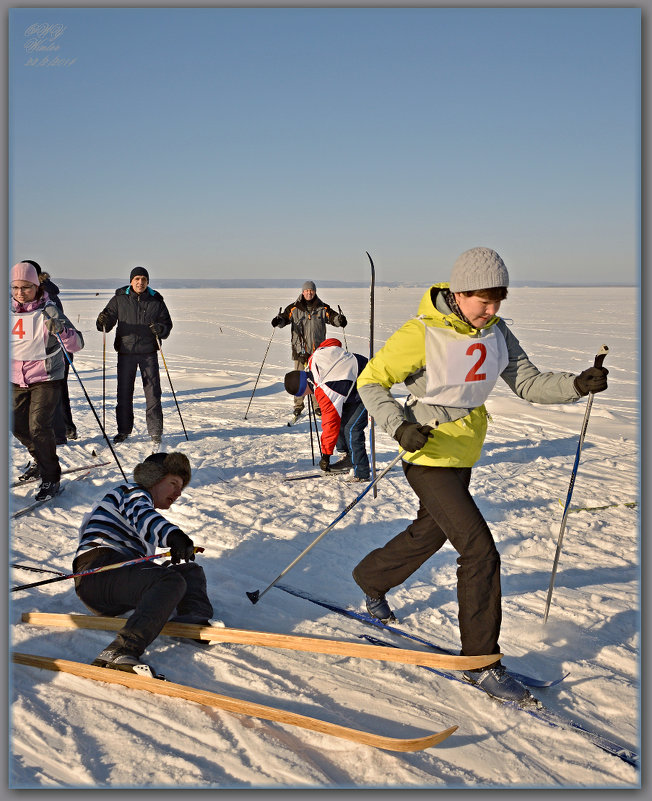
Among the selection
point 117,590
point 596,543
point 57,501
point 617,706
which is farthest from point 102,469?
point 617,706

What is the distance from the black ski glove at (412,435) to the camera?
2.87 m

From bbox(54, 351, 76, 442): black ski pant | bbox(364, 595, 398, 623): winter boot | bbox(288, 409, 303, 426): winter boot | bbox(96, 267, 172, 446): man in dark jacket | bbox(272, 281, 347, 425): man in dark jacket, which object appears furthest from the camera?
bbox(272, 281, 347, 425): man in dark jacket

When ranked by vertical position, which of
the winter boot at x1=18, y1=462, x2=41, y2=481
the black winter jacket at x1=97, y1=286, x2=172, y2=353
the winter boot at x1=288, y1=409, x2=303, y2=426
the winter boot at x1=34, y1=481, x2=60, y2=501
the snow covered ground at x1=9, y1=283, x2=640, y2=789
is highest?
the black winter jacket at x1=97, y1=286, x2=172, y2=353

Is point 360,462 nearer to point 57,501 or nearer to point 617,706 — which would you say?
point 57,501

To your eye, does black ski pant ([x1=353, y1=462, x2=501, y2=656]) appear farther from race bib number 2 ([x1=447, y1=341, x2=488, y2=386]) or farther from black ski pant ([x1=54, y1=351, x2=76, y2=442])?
black ski pant ([x1=54, y1=351, x2=76, y2=442])

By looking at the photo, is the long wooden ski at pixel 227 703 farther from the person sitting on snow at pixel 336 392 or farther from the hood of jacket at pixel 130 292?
the hood of jacket at pixel 130 292

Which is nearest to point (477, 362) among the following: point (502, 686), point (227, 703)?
point (502, 686)

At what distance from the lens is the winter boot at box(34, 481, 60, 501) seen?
5.70m

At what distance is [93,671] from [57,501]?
3.12 metres

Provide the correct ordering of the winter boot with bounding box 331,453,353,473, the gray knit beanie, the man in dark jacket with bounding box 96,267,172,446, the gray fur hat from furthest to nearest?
the man in dark jacket with bounding box 96,267,172,446 → the winter boot with bounding box 331,453,353,473 → the gray fur hat → the gray knit beanie

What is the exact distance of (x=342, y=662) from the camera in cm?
324

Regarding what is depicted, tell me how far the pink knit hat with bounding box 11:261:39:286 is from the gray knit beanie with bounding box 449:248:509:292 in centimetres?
421

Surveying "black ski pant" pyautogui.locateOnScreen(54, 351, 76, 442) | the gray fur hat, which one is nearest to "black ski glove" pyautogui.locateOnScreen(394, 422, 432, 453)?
the gray fur hat

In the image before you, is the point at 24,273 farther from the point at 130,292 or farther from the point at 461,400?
the point at 461,400
